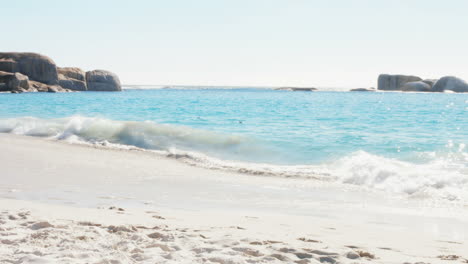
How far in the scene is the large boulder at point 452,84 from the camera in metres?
121

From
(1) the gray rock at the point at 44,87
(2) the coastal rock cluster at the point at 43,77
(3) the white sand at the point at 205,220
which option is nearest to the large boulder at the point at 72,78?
(2) the coastal rock cluster at the point at 43,77

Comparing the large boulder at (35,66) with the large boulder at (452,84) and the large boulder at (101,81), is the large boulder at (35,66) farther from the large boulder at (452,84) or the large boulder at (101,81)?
the large boulder at (452,84)

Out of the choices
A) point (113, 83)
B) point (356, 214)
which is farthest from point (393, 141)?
point (113, 83)

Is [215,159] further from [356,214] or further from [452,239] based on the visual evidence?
[452,239]

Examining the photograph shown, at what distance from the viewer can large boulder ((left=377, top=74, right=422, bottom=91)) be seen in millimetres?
141275

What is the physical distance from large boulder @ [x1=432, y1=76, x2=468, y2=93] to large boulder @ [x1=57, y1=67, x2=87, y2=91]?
8955 cm

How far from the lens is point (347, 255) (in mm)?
4160

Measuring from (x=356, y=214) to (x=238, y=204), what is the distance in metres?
1.67

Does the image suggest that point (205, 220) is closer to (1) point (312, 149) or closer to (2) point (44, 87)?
(1) point (312, 149)

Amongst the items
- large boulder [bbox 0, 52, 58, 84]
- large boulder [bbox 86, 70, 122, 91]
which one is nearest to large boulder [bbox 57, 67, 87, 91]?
large boulder [bbox 86, 70, 122, 91]

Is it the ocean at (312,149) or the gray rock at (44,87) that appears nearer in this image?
the ocean at (312,149)

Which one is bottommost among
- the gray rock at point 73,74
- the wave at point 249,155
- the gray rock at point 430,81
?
the wave at point 249,155

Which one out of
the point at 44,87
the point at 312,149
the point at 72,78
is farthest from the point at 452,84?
the point at 312,149

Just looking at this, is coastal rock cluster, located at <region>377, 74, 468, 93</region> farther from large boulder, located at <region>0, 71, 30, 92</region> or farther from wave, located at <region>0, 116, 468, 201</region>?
wave, located at <region>0, 116, 468, 201</region>
